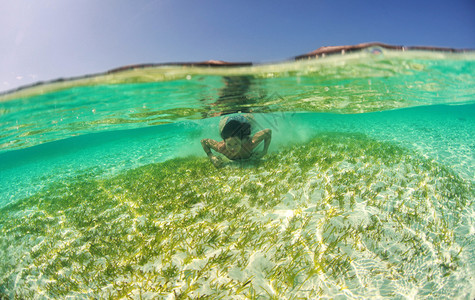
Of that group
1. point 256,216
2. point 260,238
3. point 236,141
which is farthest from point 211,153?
point 260,238

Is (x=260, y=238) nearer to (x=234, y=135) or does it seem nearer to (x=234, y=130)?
(x=234, y=135)

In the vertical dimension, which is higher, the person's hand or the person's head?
the person's head

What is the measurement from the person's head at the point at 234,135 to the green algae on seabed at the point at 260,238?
48.8 inches

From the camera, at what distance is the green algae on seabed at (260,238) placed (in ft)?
11.5

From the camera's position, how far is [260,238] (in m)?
4.27

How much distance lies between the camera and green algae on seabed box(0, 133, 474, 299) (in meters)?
3.51

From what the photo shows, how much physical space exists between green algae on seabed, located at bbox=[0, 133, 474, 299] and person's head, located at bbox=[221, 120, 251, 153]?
1.24m

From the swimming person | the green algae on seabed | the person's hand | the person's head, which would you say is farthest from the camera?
the person's hand

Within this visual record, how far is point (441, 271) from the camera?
369 centimetres

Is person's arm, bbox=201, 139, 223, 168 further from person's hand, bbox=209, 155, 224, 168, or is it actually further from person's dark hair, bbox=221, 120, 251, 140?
person's dark hair, bbox=221, 120, 251, 140

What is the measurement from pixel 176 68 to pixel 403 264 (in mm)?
8440

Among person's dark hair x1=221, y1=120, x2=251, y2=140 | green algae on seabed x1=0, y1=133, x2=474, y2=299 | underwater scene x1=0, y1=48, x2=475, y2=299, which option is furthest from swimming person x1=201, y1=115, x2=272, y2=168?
green algae on seabed x1=0, y1=133, x2=474, y2=299

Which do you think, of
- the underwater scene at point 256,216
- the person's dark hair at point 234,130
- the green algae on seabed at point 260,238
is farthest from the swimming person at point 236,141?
the green algae on seabed at point 260,238

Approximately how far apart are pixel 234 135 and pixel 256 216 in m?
3.73
